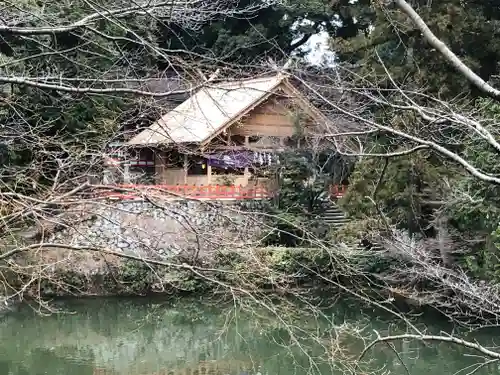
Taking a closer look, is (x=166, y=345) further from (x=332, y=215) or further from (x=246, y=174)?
(x=246, y=174)

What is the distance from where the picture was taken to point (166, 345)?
8.37 meters

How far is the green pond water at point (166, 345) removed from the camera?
713 centimetres

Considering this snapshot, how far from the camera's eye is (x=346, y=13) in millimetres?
15242

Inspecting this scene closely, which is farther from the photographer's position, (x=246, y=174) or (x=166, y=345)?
(x=246, y=174)

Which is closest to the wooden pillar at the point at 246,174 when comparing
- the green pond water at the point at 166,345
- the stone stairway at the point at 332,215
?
the stone stairway at the point at 332,215

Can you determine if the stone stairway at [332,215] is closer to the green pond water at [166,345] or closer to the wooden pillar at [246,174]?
the wooden pillar at [246,174]

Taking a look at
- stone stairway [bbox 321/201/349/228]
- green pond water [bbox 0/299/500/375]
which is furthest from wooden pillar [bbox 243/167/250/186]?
green pond water [bbox 0/299/500/375]

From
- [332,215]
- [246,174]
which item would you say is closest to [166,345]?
[332,215]

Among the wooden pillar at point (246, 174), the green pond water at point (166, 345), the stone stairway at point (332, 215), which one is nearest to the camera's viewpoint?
the green pond water at point (166, 345)

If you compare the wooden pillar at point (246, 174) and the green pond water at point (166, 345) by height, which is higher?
the wooden pillar at point (246, 174)

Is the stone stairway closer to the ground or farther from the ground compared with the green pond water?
farther from the ground

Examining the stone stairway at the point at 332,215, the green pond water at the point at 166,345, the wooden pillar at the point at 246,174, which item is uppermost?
the wooden pillar at the point at 246,174

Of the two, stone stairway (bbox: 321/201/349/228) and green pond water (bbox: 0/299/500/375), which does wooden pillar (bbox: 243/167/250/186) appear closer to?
stone stairway (bbox: 321/201/349/228)

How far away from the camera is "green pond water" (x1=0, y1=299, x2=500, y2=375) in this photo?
23.4 ft
